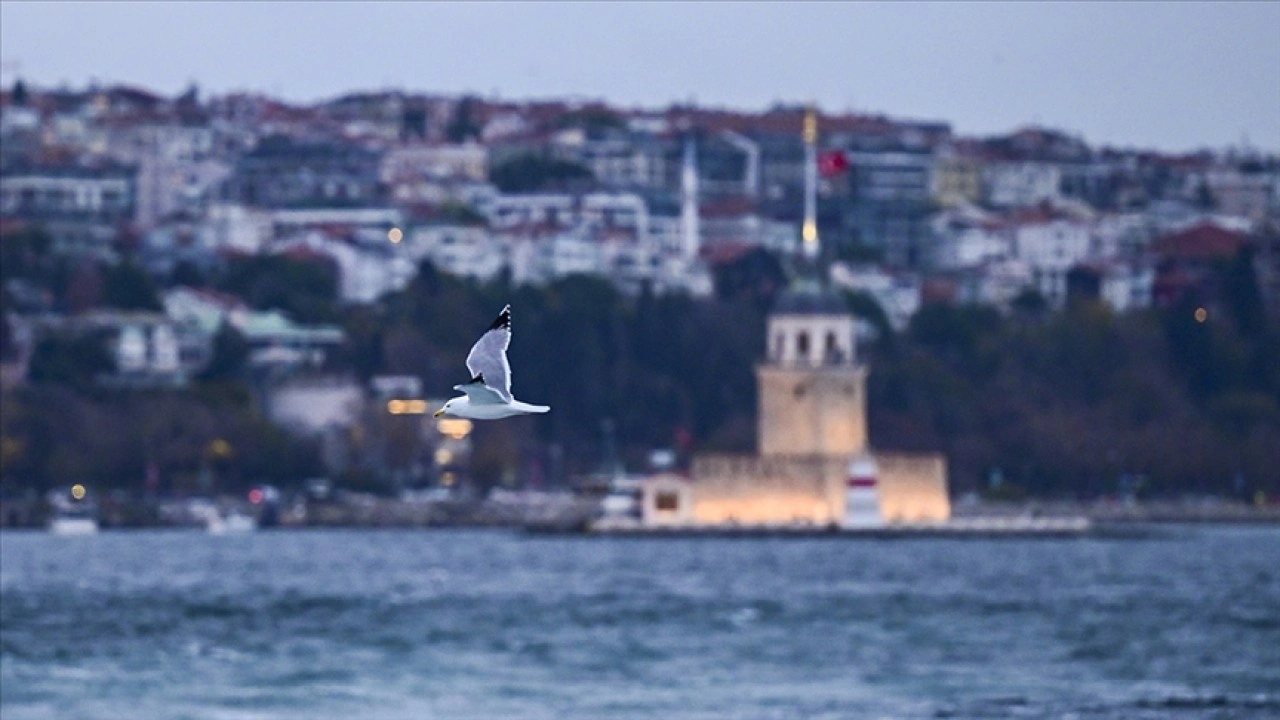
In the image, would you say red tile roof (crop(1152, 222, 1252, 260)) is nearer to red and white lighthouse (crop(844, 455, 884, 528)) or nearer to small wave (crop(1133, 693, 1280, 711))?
red and white lighthouse (crop(844, 455, 884, 528))

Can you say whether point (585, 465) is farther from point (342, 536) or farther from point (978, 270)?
point (978, 270)

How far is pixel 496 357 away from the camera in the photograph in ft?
71.9

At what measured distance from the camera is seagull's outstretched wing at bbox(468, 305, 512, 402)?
857 inches

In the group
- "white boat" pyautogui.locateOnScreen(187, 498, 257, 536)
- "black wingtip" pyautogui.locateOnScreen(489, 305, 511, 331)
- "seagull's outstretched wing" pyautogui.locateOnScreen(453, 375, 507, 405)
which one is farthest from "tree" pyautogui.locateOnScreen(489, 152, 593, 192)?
"black wingtip" pyautogui.locateOnScreen(489, 305, 511, 331)

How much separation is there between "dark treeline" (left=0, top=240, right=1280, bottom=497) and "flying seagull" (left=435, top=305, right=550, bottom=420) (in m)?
69.7

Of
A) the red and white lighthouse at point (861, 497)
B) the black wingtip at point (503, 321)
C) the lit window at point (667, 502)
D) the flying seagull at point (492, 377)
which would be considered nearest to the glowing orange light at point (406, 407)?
the lit window at point (667, 502)

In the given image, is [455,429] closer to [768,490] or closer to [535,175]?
[768,490]

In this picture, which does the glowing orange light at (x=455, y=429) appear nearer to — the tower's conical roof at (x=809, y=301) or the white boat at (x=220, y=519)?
the white boat at (x=220, y=519)

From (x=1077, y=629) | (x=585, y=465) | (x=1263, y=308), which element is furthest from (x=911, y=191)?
(x=1077, y=629)

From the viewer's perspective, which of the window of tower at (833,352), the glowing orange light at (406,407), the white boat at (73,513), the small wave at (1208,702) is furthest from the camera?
the glowing orange light at (406,407)

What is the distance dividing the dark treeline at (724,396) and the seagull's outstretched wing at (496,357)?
229 feet

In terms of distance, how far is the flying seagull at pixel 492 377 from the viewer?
2180 centimetres

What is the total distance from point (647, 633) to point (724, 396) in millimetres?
52442

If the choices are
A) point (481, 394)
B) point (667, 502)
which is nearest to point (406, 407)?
point (667, 502)
